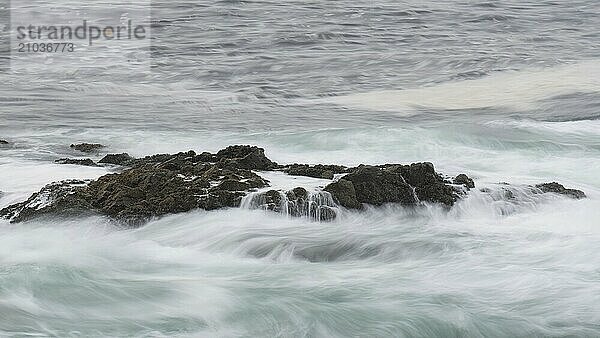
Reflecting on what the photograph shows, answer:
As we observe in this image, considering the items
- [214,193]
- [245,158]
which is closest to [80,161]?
[245,158]

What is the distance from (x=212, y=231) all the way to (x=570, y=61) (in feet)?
33.4

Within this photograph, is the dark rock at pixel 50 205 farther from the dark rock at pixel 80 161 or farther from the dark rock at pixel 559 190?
the dark rock at pixel 559 190

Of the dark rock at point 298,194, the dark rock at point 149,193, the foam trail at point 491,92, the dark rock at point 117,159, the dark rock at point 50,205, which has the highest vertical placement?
the dark rock at point 298,194

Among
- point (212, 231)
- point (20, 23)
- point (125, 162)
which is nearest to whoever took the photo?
point (212, 231)

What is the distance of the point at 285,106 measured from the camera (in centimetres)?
1138

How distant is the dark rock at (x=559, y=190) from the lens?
6500 mm

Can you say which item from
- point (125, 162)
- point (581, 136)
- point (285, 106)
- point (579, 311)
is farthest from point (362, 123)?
point (579, 311)

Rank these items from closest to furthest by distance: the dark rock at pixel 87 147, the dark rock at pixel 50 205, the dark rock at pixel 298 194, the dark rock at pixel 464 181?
1. the dark rock at pixel 50 205
2. the dark rock at pixel 298 194
3. the dark rock at pixel 464 181
4. the dark rock at pixel 87 147

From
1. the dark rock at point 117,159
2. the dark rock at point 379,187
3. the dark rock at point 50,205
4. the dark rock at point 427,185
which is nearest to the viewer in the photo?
the dark rock at point 50,205

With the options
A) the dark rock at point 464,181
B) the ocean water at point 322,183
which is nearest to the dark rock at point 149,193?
the ocean water at point 322,183

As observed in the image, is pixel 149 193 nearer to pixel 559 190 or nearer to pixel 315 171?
pixel 315 171

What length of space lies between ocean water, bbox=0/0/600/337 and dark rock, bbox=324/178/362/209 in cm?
8

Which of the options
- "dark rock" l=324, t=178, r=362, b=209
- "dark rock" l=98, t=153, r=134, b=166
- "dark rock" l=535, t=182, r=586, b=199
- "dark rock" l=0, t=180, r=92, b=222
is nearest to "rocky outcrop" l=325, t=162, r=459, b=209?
"dark rock" l=324, t=178, r=362, b=209

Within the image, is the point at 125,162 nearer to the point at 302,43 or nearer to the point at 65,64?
the point at 65,64
